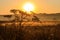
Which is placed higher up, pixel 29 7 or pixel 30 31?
pixel 29 7

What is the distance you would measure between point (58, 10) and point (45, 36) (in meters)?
0.31

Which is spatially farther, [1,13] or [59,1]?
[1,13]

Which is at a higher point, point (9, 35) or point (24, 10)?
point (24, 10)

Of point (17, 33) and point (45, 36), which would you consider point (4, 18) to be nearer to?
point (17, 33)

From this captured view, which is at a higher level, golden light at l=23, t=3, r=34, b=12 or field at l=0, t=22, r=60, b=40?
golden light at l=23, t=3, r=34, b=12

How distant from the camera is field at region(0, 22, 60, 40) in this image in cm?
172

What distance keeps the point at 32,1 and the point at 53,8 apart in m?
0.24

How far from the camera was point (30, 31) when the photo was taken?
69.5 inches

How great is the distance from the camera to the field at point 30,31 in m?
1.72

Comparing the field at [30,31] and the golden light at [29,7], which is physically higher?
the golden light at [29,7]

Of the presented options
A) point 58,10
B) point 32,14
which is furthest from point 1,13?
point 58,10

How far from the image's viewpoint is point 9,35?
1.81 m

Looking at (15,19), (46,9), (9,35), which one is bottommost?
(9,35)

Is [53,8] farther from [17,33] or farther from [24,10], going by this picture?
[17,33]
